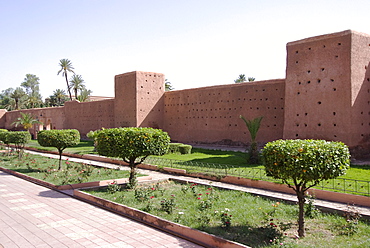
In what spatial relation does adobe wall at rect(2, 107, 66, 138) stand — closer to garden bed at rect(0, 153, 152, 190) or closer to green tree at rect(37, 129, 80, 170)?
garden bed at rect(0, 153, 152, 190)

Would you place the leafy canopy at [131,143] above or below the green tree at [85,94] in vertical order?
below

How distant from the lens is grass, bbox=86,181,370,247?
18.2ft

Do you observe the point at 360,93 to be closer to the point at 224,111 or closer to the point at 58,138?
the point at 224,111

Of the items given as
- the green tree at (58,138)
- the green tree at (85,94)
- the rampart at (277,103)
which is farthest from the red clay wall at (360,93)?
the green tree at (85,94)

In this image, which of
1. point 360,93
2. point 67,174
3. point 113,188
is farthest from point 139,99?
point 113,188

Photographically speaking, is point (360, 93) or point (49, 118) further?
point (49, 118)

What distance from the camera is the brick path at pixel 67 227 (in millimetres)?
5715

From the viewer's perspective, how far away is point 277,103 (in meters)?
18.4

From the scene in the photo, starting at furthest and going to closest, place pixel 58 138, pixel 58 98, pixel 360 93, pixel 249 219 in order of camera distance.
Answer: pixel 58 98
pixel 360 93
pixel 58 138
pixel 249 219

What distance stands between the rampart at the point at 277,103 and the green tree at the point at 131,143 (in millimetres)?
7983

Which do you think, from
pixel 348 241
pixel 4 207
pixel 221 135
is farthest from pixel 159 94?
pixel 348 241

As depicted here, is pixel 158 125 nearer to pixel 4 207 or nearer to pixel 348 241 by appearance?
pixel 4 207

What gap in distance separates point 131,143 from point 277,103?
1126 cm

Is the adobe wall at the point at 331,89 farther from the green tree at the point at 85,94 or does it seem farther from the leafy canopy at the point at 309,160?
the green tree at the point at 85,94
